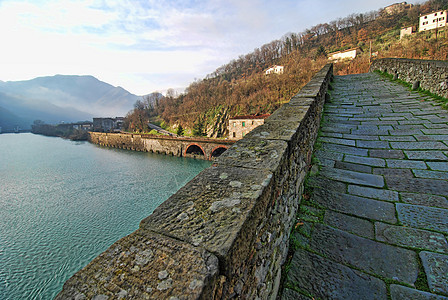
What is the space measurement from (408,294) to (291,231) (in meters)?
0.84

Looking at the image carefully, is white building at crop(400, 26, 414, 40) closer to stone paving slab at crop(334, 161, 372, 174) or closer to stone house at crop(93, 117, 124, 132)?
stone paving slab at crop(334, 161, 372, 174)

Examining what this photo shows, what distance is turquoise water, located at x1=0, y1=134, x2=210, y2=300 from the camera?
8484 mm

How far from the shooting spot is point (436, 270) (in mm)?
1343

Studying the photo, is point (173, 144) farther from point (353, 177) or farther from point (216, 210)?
point (216, 210)

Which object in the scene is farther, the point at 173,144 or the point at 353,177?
the point at 173,144

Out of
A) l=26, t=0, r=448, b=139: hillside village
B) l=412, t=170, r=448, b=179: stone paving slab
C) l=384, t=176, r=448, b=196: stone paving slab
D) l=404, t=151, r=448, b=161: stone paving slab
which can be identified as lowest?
l=384, t=176, r=448, b=196: stone paving slab

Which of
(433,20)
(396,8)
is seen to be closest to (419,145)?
(433,20)

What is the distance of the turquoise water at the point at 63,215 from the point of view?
8484mm

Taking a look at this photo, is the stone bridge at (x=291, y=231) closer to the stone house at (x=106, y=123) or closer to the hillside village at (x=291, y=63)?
the hillside village at (x=291, y=63)

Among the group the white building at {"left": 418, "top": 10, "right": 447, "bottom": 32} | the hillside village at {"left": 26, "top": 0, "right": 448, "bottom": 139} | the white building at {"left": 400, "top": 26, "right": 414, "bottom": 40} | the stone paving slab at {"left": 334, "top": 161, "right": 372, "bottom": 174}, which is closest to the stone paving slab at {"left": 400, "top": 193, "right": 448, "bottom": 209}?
the stone paving slab at {"left": 334, "top": 161, "right": 372, "bottom": 174}

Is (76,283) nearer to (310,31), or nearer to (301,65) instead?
(301,65)

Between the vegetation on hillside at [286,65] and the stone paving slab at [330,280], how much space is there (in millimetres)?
24888

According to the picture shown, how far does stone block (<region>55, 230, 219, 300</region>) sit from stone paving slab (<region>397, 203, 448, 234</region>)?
6.46 ft

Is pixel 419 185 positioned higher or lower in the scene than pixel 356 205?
higher
